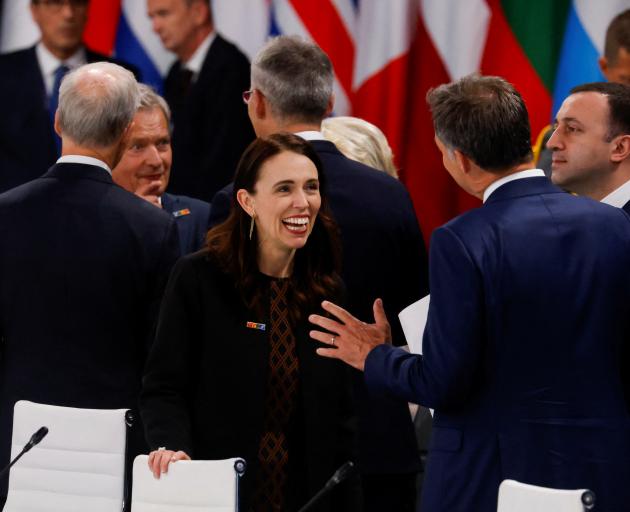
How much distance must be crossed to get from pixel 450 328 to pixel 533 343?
194mm

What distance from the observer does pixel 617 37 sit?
5277mm

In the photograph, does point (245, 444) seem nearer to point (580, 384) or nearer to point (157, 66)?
point (580, 384)

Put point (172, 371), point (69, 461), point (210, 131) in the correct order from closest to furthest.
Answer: point (172, 371), point (69, 461), point (210, 131)

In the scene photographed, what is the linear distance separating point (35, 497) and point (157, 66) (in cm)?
363

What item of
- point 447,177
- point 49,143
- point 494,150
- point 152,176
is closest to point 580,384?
point 494,150

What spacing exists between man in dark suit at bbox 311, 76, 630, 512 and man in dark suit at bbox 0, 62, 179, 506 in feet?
3.07

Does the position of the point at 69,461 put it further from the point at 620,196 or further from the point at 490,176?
the point at 620,196

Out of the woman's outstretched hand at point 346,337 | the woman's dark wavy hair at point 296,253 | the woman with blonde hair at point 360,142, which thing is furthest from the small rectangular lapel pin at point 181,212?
the woman's outstretched hand at point 346,337

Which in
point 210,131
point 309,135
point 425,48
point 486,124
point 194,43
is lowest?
point 486,124

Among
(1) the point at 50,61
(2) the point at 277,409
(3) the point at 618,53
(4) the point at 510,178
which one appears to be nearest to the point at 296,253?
(2) the point at 277,409

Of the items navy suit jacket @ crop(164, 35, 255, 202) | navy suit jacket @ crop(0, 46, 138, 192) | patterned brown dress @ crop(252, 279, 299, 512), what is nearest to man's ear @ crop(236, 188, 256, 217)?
patterned brown dress @ crop(252, 279, 299, 512)

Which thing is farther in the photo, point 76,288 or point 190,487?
point 76,288

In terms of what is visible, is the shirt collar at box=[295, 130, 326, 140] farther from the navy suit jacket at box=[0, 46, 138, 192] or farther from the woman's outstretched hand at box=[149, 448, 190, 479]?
the navy suit jacket at box=[0, 46, 138, 192]

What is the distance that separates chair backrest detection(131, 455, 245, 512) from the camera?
3.07 meters
